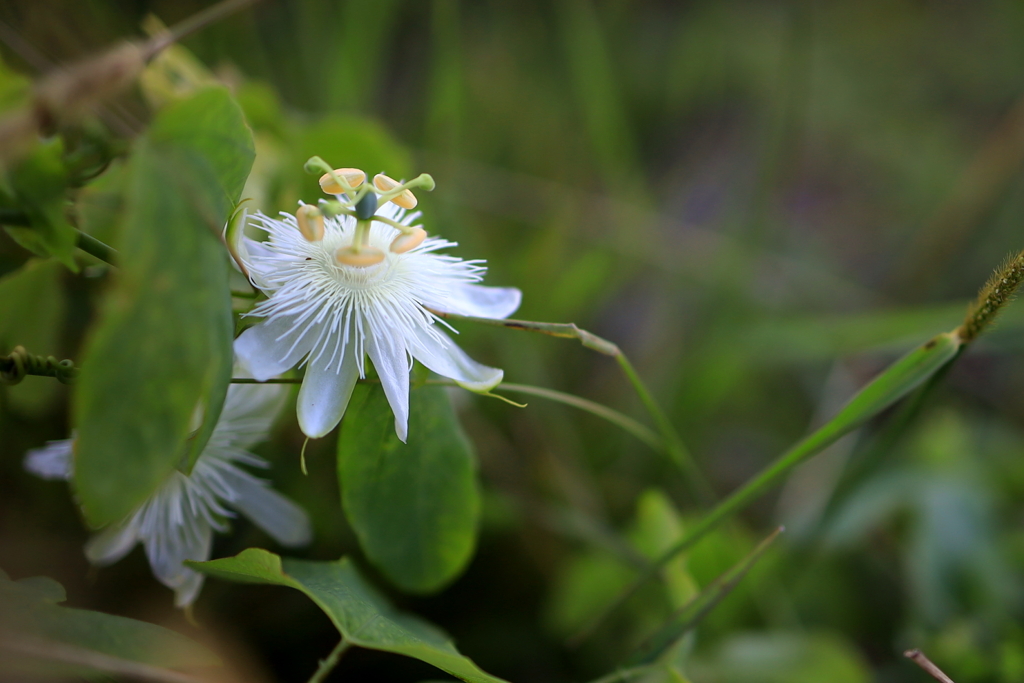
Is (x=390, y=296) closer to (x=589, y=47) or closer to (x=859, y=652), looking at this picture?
(x=859, y=652)

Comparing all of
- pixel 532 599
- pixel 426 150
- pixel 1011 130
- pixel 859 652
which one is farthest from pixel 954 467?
pixel 426 150

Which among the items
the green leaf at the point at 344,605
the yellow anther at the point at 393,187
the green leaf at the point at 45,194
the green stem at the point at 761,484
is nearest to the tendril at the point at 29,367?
the green leaf at the point at 45,194

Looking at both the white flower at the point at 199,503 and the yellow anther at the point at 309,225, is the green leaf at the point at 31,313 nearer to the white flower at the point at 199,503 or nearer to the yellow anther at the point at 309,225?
the white flower at the point at 199,503

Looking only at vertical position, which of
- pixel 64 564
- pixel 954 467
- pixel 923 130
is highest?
pixel 923 130

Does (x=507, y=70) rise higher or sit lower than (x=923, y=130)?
lower

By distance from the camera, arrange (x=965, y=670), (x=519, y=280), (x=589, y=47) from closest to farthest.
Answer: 1. (x=965, y=670)
2. (x=519, y=280)
3. (x=589, y=47)

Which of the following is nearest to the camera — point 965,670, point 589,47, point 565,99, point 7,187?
point 7,187

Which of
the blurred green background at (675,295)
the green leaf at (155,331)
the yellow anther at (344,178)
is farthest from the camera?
the blurred green background at (675,295)
